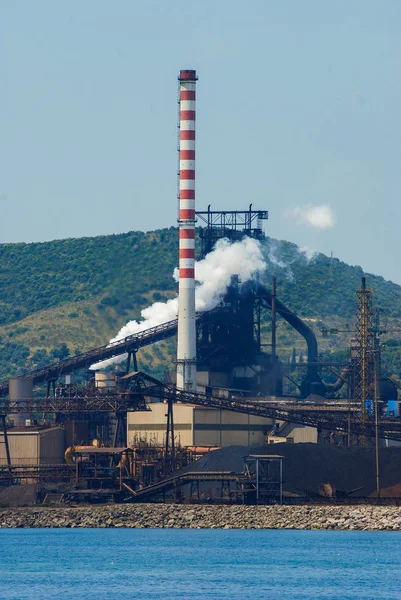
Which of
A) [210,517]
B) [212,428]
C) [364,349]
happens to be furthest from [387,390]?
[210,517]

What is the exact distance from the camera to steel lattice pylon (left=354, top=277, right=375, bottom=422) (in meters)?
108

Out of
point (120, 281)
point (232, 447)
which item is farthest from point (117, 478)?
point (120, 281)

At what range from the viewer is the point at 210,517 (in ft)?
289

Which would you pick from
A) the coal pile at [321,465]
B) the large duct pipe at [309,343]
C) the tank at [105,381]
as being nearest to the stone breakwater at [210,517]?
the coal pile at [321,465]

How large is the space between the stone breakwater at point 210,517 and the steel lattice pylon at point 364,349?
61.6 ft

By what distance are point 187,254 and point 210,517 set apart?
33.1 m

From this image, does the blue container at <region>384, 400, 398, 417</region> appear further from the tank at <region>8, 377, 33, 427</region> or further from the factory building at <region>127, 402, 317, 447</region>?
the tank at <region>8, 377, 33, 427</region>

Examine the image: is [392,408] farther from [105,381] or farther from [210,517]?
[210,517]

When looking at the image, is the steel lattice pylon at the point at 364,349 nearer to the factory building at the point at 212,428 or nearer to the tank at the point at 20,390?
the factory building at the point at 212,428

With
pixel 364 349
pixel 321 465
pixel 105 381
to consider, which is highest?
pixel 364 349

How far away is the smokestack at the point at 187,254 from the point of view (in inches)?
4619

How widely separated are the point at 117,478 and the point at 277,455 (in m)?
10.3

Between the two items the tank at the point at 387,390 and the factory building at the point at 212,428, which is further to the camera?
the tank at the point at 387,390

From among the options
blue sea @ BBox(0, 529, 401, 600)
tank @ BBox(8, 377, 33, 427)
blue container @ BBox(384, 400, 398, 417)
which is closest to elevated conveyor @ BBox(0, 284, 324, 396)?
tank @ BBox(8, 377, 33, 427)
